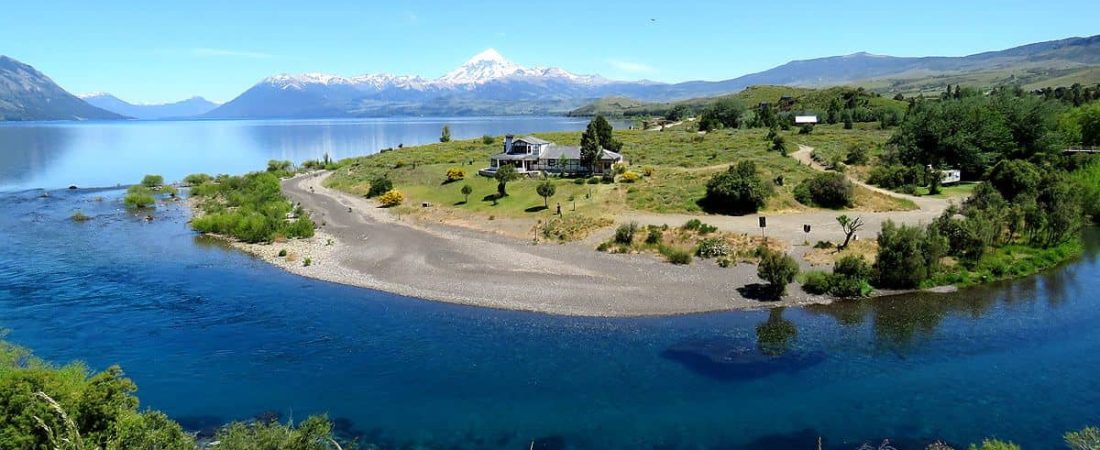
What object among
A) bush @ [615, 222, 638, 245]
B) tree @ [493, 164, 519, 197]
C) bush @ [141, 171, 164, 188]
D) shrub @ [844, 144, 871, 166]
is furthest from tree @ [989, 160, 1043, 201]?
bush @ [141, 171, 164, 188]

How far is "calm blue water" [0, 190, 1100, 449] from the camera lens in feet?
74.4

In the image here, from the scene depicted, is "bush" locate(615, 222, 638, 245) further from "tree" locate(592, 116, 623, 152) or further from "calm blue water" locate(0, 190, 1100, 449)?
"tree" locate(592, 116, 623, 152)

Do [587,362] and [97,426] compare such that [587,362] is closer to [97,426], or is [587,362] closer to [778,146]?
[97,426]

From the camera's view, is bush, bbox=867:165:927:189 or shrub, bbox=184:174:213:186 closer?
bush, bbox=867:165:927:189

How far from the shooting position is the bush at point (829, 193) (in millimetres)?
56375

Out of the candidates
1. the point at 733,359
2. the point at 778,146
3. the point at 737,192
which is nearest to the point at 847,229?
the point at 737,192

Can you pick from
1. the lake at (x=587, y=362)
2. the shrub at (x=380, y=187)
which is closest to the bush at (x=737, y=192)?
the lake at (x=587, y=362)

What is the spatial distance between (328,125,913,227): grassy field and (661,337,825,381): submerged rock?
26.8 meters

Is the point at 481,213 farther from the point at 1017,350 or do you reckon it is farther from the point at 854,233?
the point at 1017,350

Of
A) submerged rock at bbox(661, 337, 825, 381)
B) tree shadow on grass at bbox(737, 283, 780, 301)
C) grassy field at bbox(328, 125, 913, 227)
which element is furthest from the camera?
grassy field at bbox(328, 125, 913, 227)

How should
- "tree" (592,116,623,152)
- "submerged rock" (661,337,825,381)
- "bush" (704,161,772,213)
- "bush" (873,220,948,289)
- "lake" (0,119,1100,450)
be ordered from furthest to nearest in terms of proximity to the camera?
"tree" (592,116,623,152)
"bush" (704,161,772,213)
"bush" (873,220,948,289)
"submerged rock" (661,337,825,381)
"lake" (0,119,1100,450)

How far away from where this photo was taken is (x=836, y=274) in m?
36.7

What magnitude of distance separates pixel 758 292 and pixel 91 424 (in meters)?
30.4

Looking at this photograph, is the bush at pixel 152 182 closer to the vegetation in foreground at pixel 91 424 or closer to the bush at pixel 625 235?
the bush at pixel 625 235
